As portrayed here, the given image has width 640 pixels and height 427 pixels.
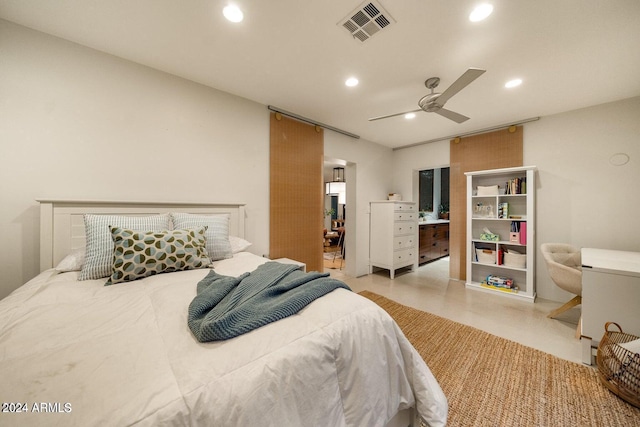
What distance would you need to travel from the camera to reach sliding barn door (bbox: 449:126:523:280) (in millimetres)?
3342

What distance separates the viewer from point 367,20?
1580 millimetres

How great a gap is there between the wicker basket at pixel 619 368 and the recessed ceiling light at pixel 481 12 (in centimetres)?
230

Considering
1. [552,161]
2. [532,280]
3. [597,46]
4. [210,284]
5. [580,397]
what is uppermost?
[597,46]

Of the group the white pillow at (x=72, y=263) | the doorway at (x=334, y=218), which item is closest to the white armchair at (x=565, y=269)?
the doorway at (x=334, y=218)

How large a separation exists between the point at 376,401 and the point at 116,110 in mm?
2823

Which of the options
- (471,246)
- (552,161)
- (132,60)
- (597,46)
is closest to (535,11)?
(597,46)

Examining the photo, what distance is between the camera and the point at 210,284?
1234 millimetres

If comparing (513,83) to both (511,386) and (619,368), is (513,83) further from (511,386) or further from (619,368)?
(511,386)

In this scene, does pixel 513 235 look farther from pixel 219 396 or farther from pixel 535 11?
pixel 219 396

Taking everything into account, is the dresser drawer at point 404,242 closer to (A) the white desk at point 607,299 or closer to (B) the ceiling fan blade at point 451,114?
(B) the ceiling fan blade at point 451,114

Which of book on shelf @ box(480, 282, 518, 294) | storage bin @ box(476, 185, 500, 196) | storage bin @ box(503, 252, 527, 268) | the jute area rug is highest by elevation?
storage bin @ box(476, 185, 500, 196)

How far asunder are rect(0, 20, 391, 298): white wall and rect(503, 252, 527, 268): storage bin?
3.45 meters

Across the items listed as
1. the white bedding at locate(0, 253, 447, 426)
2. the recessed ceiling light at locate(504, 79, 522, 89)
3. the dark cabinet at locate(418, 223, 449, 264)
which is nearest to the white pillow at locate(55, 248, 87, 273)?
the white bedding at locate(0, 253, 447, 426)

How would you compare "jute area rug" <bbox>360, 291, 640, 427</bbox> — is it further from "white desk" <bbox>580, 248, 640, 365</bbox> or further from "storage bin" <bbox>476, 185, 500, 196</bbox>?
"storage bin" <bbox>476, 185, 500, 196</bbox>
